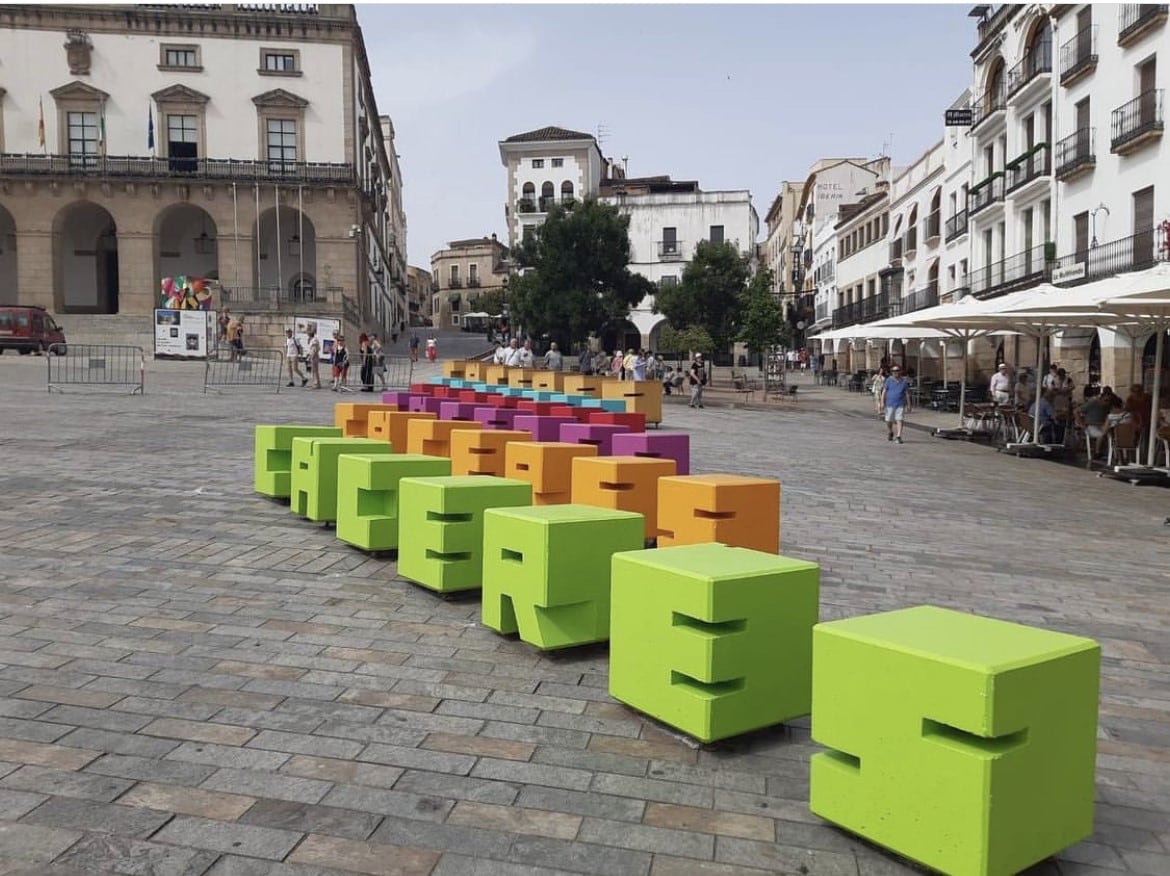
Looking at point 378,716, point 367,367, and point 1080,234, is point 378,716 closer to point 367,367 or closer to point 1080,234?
point 367,367

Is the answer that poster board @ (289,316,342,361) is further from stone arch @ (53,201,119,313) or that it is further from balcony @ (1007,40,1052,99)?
balcony @ (1007,40,1052,99)

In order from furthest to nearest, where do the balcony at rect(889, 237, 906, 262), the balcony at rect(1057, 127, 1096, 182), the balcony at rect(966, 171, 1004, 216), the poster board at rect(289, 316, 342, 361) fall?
the balcony at rect(889, 237, 906, 262) → the poster board at rect(289, 316, 342, 361) → the balcony at rect(966, 171, 1004, 216) → the balcony at rect(1057, 127, 1096, 182)

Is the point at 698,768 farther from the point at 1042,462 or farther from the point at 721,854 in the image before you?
the point at 1042,462

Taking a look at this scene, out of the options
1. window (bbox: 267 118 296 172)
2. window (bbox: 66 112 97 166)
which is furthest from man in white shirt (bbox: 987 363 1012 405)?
window (bbox: 66 112 97 166)

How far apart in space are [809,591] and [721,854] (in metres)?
1.31

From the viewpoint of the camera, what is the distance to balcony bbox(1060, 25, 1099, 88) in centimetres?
2539

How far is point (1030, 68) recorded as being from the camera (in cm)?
2991

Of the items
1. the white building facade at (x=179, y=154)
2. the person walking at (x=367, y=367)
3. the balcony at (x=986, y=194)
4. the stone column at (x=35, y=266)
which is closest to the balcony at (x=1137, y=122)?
the balcony at (x=986, y=194)

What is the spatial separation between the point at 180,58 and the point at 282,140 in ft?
20.0

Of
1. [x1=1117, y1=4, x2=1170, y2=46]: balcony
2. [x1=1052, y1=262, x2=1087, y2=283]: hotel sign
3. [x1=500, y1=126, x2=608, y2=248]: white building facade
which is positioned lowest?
[x1=1052, y1=262, x2=1087, y2=283]: hotel sign

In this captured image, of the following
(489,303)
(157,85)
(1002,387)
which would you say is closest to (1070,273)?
(1002,387)

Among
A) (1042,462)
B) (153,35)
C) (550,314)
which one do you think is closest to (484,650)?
(1042,462)

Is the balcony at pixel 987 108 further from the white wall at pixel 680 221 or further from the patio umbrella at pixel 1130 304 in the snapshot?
the white wall at pixel 680 221

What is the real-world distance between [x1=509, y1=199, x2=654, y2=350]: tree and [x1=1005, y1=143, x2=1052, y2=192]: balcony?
15.6m
